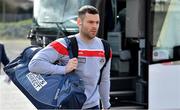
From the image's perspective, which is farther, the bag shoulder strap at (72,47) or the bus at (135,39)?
the bus at (135,39)

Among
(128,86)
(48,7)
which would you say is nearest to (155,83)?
(128,86)

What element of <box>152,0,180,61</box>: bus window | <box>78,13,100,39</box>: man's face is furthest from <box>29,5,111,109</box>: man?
<box>152,0,180,61</box>: bus window

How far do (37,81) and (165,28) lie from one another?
3034 mm

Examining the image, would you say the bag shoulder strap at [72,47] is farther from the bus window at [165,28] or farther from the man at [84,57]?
the bus window at [165,28]

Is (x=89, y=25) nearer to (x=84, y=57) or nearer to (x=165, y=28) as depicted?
(x=84, y=57)

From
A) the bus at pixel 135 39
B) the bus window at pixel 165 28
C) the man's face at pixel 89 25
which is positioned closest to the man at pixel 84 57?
the man's face at pixel 89 25

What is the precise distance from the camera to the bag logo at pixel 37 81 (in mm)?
3838

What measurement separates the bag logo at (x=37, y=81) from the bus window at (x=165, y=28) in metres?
2.83

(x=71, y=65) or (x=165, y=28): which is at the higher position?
(x=165, y=28)

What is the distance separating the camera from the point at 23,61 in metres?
4.18

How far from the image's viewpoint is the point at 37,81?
386 centimetres

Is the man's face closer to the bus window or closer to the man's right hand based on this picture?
the man's right hand

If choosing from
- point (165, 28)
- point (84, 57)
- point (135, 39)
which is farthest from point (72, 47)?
point (135, 39)

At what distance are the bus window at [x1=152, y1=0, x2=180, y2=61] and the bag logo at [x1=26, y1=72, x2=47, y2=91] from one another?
9.29ft
